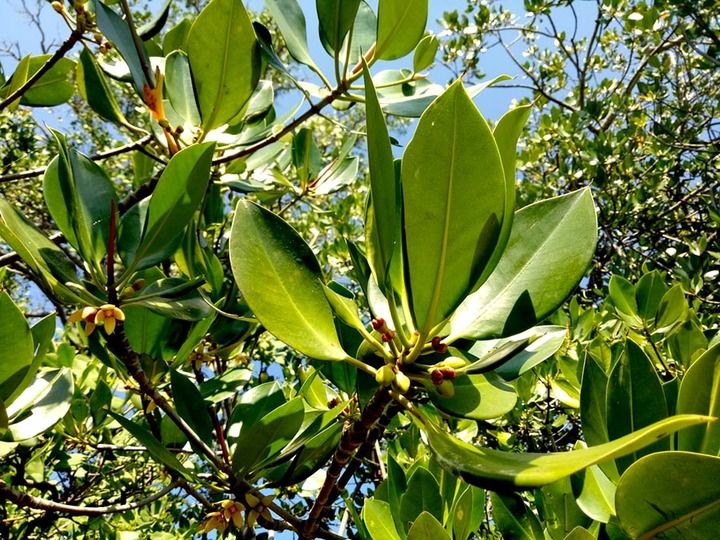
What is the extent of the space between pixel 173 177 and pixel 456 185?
42cm

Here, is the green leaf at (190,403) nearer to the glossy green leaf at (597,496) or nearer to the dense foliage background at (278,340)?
the dense foliage background at (278,340)

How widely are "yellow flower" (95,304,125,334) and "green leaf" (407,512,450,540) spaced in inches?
19.0

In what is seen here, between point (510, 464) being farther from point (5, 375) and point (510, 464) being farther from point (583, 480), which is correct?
point (5, 375)

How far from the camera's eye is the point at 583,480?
29.3 inches

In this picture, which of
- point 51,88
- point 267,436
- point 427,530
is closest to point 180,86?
point 51,88

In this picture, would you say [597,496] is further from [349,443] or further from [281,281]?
[281,281]

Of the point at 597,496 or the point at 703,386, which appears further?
the point at 597,496

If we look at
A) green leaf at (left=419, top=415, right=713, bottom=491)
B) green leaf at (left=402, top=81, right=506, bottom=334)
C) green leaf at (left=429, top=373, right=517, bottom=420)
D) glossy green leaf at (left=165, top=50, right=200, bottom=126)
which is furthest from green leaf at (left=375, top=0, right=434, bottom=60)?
green leaf at (left=419, top=415, right=713, bottom=491)

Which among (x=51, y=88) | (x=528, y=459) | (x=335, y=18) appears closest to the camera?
(x=528, y=459)

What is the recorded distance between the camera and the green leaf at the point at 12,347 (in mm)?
687

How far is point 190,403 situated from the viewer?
0.96 meters

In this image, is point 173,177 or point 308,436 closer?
point 173,177

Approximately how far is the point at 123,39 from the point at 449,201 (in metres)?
0.78

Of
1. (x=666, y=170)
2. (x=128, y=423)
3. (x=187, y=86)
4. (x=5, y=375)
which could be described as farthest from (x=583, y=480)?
(x=666, y=170)
